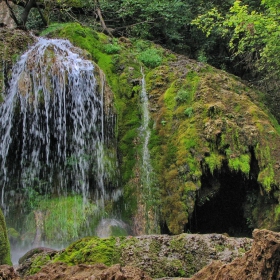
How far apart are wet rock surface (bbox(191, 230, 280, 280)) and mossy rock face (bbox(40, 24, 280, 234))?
5.23m

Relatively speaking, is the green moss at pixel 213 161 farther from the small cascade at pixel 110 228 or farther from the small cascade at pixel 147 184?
the small cascade at pixel 110 228

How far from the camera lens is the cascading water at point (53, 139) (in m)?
8.72

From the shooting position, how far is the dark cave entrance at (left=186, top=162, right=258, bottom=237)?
8516 millimetres

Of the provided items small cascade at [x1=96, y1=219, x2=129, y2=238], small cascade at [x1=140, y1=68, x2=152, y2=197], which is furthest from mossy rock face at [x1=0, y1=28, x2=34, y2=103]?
small cascade at [x1=96, y1=219, x2=129, y2=238]

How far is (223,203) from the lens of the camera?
30.0 feet

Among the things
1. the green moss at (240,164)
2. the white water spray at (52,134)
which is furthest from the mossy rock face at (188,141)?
the white water spray at (52,134)

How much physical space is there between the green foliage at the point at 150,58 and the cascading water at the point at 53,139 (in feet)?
8.30

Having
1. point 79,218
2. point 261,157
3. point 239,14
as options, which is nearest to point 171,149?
point 261,157

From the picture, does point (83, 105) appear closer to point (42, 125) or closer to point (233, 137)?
point (42, 125)

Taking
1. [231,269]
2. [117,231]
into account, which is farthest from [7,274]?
[117,231]

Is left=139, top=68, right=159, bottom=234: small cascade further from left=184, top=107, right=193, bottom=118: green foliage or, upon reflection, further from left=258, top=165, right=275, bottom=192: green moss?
left=258, top=165, right=275, bottom=192: green moss

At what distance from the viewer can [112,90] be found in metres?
10.3

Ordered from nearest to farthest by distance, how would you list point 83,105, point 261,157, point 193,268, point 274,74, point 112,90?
point 193,268 < point 261,157 < point 83,105 < point 112,90 < point 274,74

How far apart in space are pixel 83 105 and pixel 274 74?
233 inches
